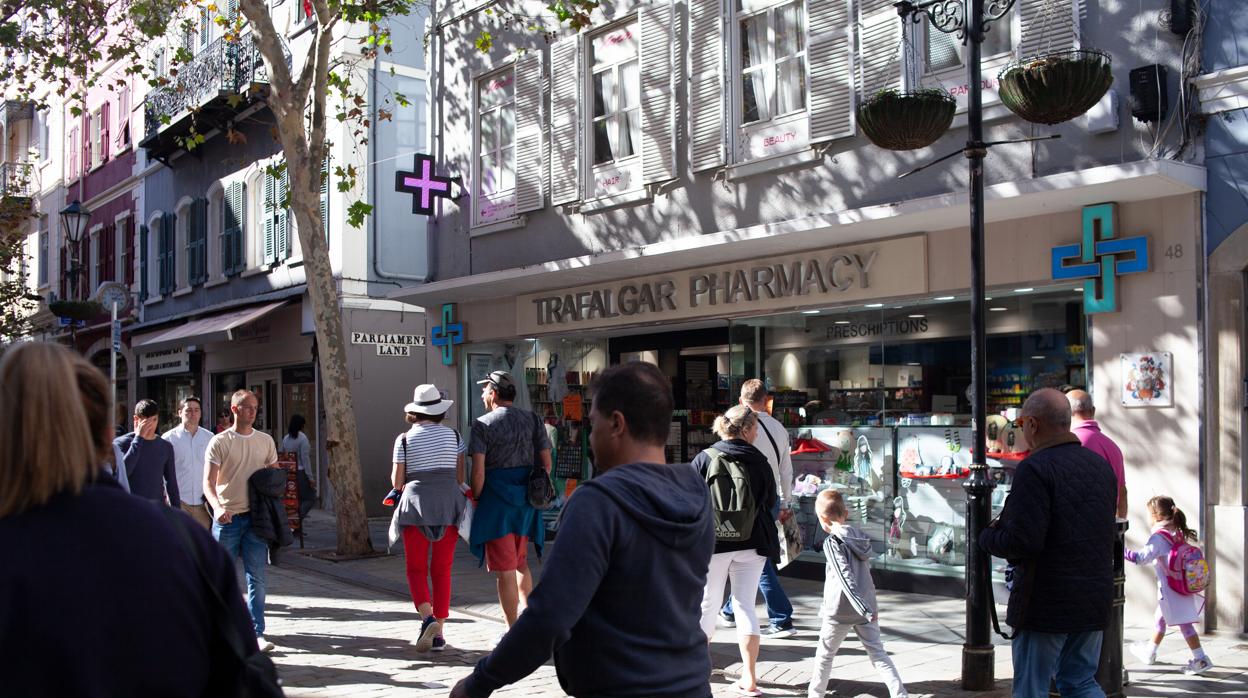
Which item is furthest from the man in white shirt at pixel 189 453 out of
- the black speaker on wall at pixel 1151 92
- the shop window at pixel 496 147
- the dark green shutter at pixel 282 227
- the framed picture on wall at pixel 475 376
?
the dark green shutter at pixel 282 227

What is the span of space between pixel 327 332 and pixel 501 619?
210 inches

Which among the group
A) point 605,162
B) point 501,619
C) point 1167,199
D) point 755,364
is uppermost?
point 605,162

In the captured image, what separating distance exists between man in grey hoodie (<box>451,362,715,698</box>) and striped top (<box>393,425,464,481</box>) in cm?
512

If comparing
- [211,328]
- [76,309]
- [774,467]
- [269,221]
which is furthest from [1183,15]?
[76,309]

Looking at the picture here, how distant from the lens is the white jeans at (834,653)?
248 inches

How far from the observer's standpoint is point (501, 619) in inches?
372

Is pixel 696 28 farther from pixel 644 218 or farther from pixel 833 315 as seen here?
pixel 833 315

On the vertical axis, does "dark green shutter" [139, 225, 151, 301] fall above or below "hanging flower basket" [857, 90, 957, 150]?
above

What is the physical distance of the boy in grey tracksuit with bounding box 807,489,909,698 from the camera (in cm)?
628

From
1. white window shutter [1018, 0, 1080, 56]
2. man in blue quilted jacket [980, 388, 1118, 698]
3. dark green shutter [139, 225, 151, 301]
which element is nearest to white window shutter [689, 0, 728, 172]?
white window shutter [1018, 0, 1080, 56]

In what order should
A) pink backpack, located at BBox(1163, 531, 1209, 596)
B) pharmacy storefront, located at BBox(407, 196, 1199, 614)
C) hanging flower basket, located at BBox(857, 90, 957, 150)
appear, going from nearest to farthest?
pink backpack, located at BBox(1163, 531, 1209, 596)
hanging flower basket, located at BBox(857, 90, 957, 150)
pharmacy storefront, located at BBox(407, 196, 1199, 614)

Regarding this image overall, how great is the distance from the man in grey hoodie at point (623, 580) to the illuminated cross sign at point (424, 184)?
1314 cm

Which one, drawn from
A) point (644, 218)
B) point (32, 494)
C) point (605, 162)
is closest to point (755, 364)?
point (644, 218)

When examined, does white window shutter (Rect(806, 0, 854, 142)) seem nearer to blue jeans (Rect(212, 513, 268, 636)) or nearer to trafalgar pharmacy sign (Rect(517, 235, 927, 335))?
trafalgar pharmacy sign (Rect(517, 235, 927, 335))
